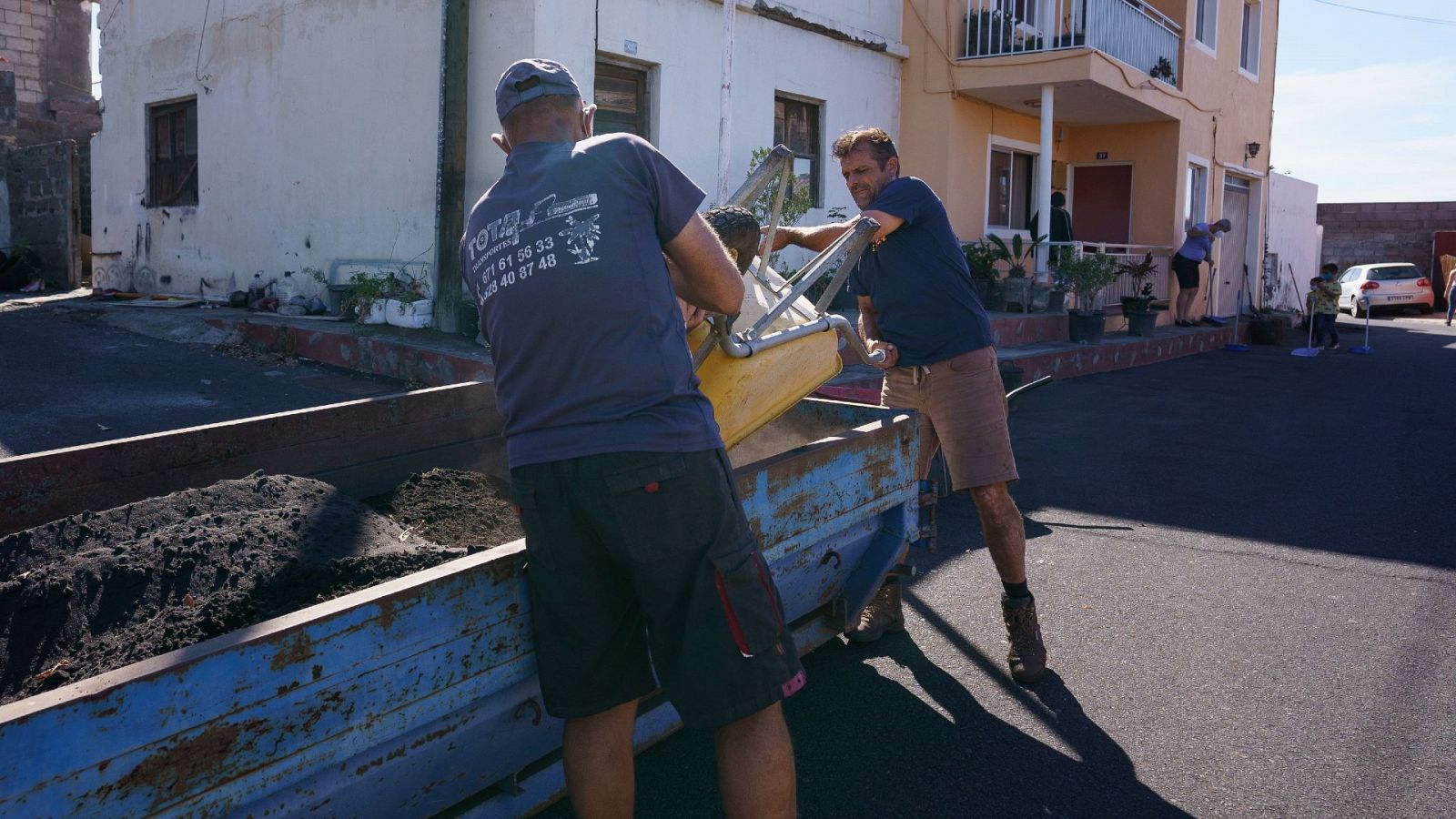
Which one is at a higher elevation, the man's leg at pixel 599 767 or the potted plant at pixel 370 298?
the potted plant at pixel 370 298

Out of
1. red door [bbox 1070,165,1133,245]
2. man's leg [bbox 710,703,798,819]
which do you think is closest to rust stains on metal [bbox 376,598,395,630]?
man's leg [bbox 710,703,798,819]

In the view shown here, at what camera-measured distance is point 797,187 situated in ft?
39.9

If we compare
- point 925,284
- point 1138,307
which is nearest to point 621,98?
point 925,284

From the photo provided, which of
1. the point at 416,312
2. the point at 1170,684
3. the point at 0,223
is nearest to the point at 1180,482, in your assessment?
the point at 1170,684

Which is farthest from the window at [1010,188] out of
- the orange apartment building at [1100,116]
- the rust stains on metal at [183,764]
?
the rust stains on metal at [183,764]

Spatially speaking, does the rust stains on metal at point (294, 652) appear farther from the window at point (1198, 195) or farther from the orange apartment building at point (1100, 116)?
the window at point (1198, 195)

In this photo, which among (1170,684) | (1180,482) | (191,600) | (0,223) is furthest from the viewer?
(0,223)

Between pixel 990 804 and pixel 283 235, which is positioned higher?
pixel 283 235

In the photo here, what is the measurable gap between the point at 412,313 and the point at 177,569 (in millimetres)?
7943

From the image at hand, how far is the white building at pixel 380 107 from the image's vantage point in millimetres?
9906

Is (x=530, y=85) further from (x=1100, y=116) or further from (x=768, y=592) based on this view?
(x=1100, y=116)

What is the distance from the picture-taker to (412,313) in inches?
392

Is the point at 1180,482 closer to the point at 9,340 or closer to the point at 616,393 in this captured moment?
the point at 616,393

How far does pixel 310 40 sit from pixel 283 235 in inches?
86.9
